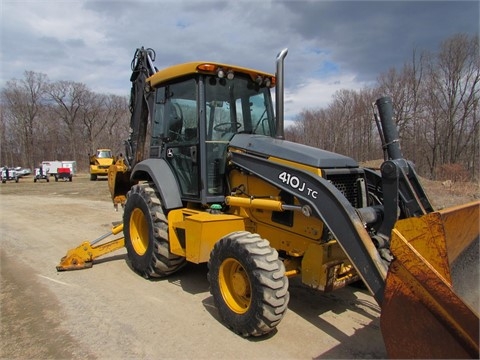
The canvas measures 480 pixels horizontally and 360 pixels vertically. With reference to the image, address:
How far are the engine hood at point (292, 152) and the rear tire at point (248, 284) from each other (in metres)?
0.93

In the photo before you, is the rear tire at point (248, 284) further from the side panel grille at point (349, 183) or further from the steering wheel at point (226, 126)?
the steering wheel at point (226, 126)

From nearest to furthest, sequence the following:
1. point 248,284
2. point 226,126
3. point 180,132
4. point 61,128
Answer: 1. point 248,284
2. point 226,126
3. point 180,132
4. point 61,128

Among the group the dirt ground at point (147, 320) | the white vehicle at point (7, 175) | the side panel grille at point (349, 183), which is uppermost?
the side panel grille at point (349, 183)

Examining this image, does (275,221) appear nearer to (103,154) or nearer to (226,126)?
(226,126)

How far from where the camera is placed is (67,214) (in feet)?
36.7

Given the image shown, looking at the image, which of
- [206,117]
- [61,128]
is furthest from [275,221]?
[61,128]

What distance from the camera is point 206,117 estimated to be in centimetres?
465

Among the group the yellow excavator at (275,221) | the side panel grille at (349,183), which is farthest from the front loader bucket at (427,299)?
the side panel grille at (349,183)

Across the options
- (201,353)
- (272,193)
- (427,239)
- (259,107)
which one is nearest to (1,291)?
(201,353)

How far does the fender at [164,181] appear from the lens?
16.3 ft

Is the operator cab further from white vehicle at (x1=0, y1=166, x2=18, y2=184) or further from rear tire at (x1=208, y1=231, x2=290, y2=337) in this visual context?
white vehicle at (x1=0, y1=166, x2=18, y2=184)

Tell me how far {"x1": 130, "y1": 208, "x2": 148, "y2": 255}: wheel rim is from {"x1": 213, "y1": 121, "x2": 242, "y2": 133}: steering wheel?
5.61 feet

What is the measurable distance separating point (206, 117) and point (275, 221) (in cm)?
149

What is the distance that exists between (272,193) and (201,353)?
5.79 feet
